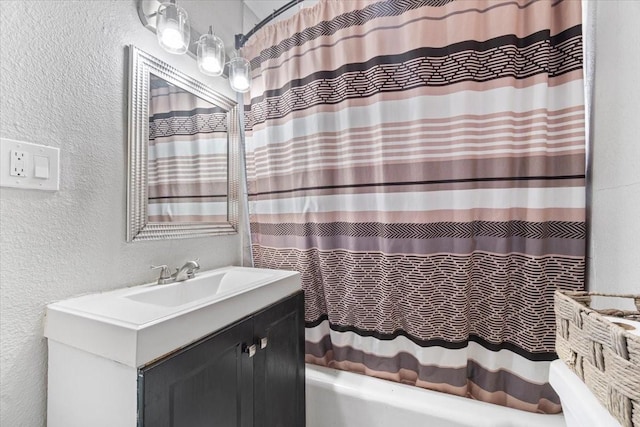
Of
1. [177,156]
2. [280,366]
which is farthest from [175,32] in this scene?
[280,366]

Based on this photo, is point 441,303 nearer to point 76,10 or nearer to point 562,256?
→ point 562,256

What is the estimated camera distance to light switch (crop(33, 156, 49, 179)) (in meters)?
0.76

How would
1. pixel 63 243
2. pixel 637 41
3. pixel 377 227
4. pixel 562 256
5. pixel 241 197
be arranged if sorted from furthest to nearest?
pixel 241 197 → pixel 377 227 → pixel 562 256 → pixel 63 243 → pixel 637 41

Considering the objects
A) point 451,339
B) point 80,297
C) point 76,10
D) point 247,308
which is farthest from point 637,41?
point 80,297

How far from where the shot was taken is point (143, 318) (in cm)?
67

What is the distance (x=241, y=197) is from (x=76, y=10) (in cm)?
95

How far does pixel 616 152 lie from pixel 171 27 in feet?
4.86

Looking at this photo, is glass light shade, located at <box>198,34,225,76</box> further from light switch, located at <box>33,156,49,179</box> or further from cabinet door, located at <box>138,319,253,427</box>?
cabinet door, located at <box>138,319,253,427</box>

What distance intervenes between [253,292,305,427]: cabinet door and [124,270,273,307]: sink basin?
149 mm

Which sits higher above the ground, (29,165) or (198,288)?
(29,165)

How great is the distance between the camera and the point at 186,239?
A: 1.24 metres

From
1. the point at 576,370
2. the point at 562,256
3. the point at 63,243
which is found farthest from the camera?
the point at 562,256

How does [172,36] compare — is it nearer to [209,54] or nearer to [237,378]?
[209,54]

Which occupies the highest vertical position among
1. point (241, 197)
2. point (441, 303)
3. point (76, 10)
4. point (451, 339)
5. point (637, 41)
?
point (76, 10)
